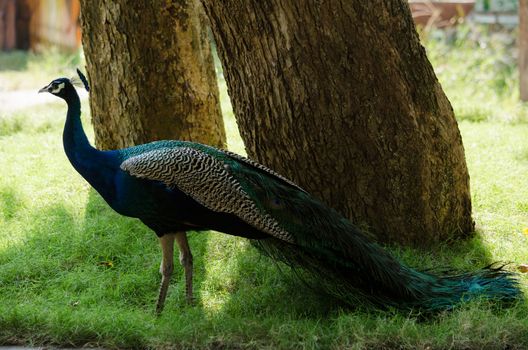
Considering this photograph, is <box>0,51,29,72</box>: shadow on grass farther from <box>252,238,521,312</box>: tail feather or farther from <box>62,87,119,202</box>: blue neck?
<box>252,238,521,312</box>: tail feather

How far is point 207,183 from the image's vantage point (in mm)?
3904

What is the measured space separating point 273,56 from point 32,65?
8594mm

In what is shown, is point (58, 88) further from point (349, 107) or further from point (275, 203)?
point (349, 107)

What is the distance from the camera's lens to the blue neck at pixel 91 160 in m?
4.04

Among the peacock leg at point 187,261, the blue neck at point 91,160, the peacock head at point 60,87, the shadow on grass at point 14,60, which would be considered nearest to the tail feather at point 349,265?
the peacock leg at point 187,261

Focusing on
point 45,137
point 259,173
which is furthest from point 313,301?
point 45,137

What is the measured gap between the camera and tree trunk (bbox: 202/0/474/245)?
→ 4.50 m

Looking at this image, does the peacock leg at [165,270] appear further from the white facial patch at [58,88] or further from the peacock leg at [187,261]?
the white facial patch at [58,88]

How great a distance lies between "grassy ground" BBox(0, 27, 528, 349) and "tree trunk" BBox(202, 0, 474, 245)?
0.33m

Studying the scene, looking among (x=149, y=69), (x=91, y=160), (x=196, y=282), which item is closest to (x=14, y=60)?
(x=149, y=69)

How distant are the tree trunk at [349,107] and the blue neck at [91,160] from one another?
0.95 m

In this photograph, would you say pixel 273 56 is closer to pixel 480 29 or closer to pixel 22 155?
pixel 22 155

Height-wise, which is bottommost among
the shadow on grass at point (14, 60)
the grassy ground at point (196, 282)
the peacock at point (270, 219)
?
the grassy ground at point (196, 282)

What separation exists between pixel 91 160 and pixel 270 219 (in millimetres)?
921
